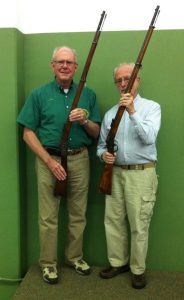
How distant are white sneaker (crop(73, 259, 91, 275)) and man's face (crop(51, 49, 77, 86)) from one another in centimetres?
140

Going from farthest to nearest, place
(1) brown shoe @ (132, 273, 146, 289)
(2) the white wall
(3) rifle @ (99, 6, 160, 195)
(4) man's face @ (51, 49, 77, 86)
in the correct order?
1. (2) the white wall
2. (1) brown shoe @ (132, 273, 146, 289)
3. (4) man's face @ (51, 49, 77, 86)
4. (3) rifle @ (99, 6, 160, 195)

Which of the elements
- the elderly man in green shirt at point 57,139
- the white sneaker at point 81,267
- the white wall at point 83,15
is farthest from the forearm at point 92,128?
the white sneaker at point 81,267

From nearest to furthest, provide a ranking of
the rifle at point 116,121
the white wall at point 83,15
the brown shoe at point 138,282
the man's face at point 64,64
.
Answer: the rifle at point 116,121 < the man's face at point 64,64 < the brown shoe at point 138,282 < the white wall at point 83,15

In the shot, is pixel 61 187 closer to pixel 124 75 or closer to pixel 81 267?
pixel 81 267

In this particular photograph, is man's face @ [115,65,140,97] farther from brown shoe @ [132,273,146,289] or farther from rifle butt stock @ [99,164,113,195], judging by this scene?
brown shoe @ [132,273,146,289]

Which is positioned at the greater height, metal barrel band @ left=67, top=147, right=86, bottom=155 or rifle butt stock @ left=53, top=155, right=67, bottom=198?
metal barrel band @ left=67, top=147, right=86, bottom=155

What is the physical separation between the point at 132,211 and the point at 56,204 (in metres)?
0.56

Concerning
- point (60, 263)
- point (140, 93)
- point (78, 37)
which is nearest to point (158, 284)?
point (60, 263)

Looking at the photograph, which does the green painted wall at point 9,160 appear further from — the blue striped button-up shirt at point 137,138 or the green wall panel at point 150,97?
the blue striped button-up shirt at point 137,138

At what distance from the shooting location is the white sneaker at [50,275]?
2.44 meters

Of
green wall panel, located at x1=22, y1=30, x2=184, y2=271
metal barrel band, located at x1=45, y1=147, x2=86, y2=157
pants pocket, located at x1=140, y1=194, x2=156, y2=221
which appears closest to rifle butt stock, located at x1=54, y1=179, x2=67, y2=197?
metal barrel band, located at x1=45, y1=147, x2=86, y2=157

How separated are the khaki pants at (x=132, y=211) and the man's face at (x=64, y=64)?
74cm

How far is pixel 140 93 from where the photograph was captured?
259cm

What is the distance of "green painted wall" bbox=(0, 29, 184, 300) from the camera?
8.29ft
